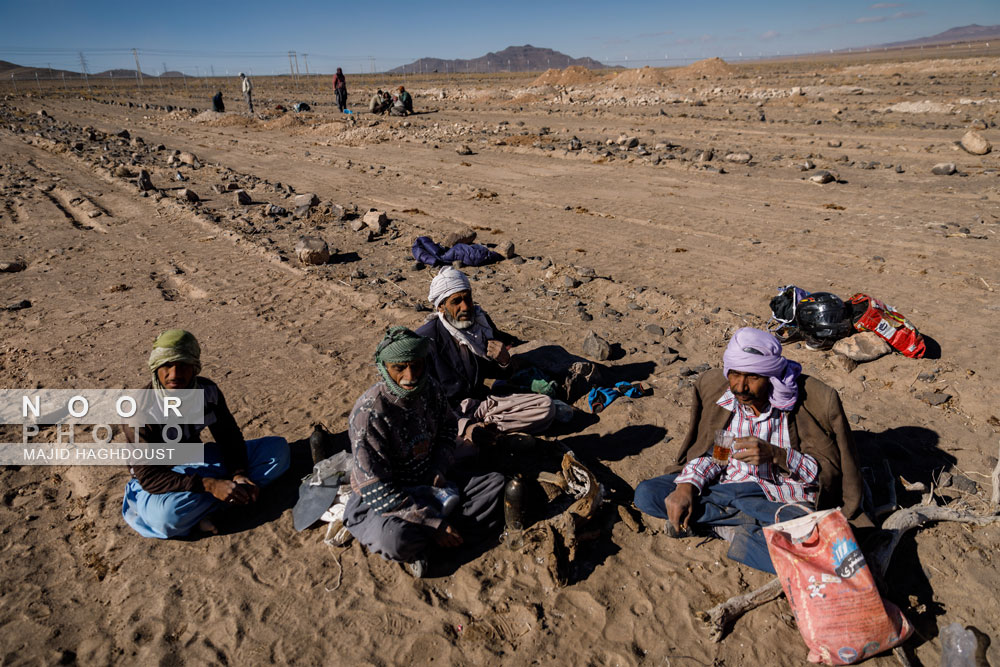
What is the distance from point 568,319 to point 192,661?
437cm

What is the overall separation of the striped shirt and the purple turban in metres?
0.13

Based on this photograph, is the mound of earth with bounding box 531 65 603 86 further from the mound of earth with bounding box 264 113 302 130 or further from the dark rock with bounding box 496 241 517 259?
the dark rock with bounding box 496 241 517 259

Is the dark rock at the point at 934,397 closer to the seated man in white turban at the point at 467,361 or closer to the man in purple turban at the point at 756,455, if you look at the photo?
the man in purple turban at the point at 756,455

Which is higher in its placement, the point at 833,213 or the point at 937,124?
the point at 937,124

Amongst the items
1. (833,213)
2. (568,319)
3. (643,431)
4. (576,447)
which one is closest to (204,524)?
(576,447)

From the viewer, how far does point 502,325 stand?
599cm

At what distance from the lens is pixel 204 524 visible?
130 inches

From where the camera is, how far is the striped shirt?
2854 mm

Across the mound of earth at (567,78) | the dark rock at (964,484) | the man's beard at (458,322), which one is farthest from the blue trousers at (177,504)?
the mound of earth at (567,78)

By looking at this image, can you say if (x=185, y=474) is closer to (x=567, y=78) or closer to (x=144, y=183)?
(x=144, y=183)

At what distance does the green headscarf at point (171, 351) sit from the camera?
3.03 meters

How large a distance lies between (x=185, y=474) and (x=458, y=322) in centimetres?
193

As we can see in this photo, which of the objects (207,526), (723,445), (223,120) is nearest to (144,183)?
(207,526)

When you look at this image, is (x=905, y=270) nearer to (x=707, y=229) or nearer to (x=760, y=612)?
(x=707, y=229)
